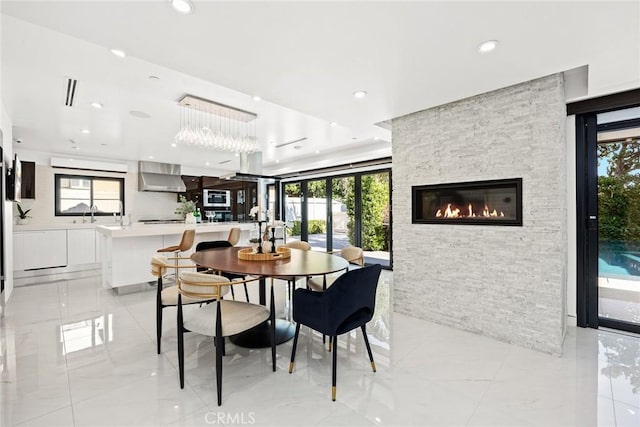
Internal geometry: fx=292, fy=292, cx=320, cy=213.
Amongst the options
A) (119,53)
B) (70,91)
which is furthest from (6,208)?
(119,53)

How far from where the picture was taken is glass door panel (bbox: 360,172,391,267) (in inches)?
244

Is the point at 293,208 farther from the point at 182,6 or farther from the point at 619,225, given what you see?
the point at 182,6

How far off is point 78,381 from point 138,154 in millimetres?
5290

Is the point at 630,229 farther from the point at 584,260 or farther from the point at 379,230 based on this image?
the point at 379,230

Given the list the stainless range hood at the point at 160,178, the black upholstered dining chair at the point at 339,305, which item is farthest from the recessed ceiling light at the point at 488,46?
the stainless range hood at the point at 160,178

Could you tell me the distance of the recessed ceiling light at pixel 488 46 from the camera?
78.0 inches

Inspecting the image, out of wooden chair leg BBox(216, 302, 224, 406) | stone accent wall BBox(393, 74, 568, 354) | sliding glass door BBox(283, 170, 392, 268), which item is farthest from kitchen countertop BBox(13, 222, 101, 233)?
stone accent wall BBox(393, 74, 568, 354)

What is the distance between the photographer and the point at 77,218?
20.7 ft

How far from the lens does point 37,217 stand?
5.85 meters

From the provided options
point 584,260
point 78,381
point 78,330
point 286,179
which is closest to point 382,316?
point 584,260

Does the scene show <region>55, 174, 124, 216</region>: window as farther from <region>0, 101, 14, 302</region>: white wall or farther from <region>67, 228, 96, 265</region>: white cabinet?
<region>0, 101, 14, 302</region>: white wall

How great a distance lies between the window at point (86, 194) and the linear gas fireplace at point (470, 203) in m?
5.84

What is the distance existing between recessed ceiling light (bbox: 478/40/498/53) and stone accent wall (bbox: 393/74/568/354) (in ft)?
2.83

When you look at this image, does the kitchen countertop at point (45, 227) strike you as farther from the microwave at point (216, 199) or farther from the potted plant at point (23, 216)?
the microwave at point (216, 199)
